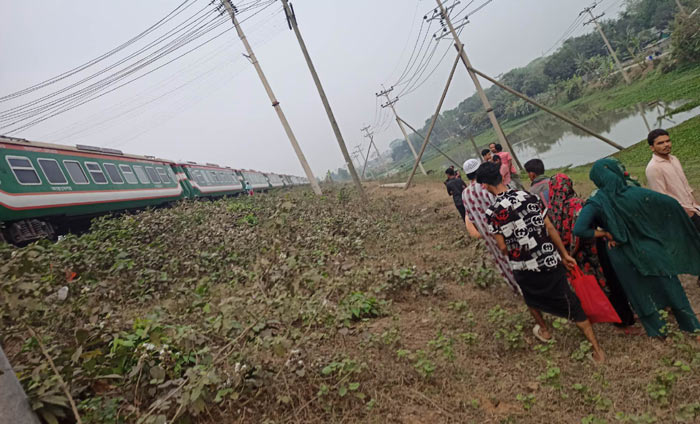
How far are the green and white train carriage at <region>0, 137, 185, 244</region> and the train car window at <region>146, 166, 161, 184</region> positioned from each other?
0.77ft

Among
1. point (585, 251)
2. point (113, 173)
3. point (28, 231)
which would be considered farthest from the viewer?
point (113, 173)

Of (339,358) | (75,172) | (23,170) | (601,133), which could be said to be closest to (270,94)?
(75,172)

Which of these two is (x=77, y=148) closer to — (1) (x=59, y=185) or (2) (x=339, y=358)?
(1) (x=59, y=185)

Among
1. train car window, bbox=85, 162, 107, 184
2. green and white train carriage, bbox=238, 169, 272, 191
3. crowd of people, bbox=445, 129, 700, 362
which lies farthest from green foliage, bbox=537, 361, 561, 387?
green and white train carriage, bbox=238, 169, 272, 191

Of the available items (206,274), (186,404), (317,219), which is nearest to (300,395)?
(186,404)

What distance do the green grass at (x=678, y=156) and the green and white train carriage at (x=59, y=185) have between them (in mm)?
12220

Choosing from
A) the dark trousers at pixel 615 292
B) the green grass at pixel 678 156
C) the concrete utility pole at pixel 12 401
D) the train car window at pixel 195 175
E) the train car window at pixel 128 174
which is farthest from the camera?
the train car window at pixel 195 175

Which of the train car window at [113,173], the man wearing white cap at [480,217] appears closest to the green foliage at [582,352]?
the man wearing white cap at [480,217]

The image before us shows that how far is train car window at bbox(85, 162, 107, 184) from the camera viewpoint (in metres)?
10.1

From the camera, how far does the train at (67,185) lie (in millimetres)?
7629

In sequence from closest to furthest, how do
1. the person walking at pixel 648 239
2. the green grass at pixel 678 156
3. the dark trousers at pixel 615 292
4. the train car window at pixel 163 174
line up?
1. the person walking at pixel 648 239
2. the dark trousers at pixel 615 292
3. the green grass at pixel 678 156
4. the train car window at pixel 163 174

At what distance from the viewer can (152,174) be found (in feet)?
43.8

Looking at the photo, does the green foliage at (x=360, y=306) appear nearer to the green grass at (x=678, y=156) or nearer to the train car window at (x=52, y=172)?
the green grass at (x=678, y=156)

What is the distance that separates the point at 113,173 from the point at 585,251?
40.4ft
